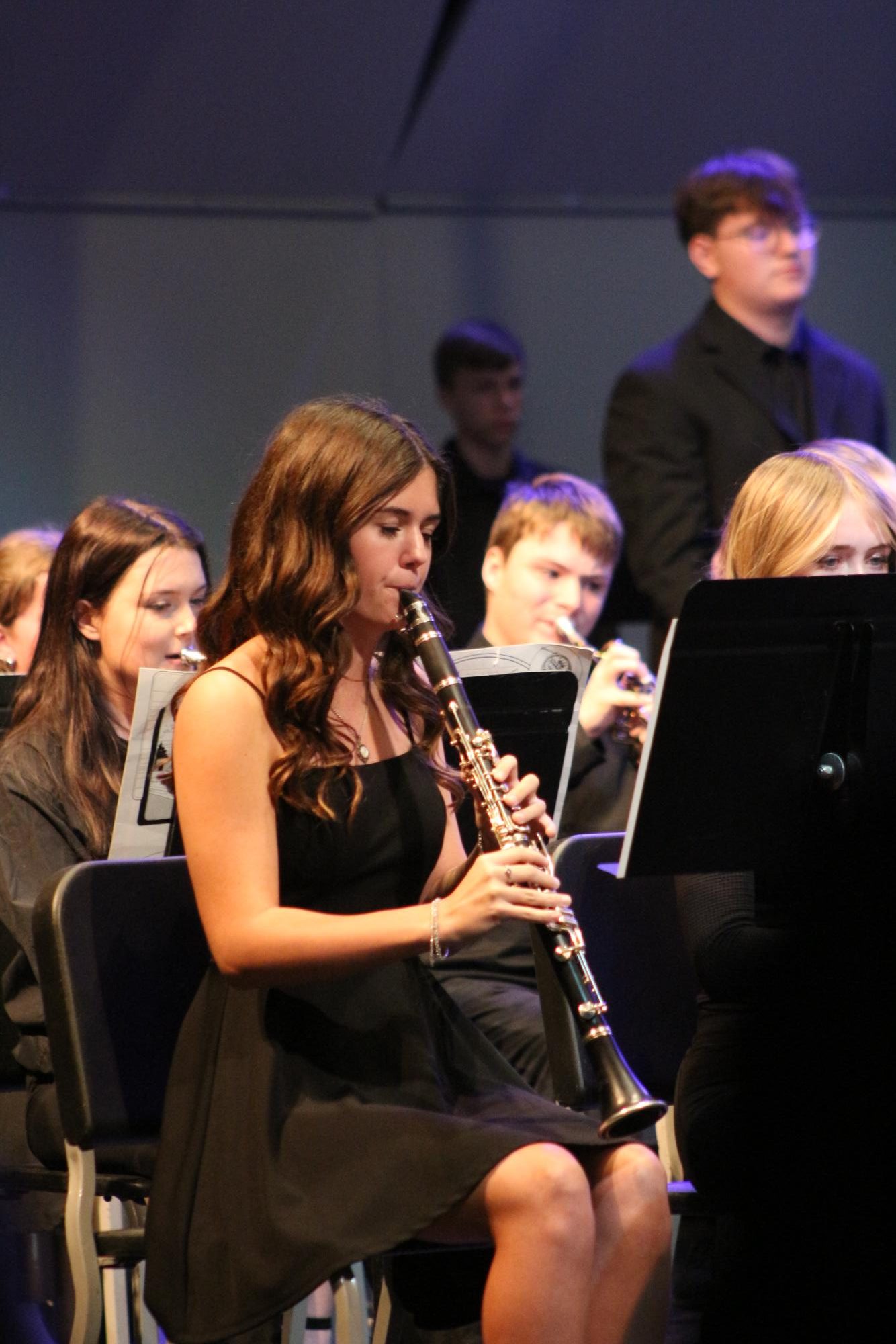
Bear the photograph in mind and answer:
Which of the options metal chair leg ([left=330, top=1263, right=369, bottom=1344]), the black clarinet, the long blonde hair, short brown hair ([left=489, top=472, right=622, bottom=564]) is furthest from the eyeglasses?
metal chair leg ([left=330, top=1263, right=369, bottom=1344])

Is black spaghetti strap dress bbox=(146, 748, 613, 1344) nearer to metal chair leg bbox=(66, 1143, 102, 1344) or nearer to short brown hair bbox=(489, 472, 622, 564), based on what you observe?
metal chair leg bbox=(66, 1143, 102, 1344)

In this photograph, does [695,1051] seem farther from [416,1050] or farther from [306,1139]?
[306,1139]

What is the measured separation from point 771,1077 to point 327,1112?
0.46 meters

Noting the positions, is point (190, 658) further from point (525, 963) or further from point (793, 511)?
point (793, 511)

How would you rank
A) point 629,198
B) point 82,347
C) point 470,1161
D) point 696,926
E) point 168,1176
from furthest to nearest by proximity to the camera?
point 629,198 < point 82,347 < point 696,926 < point 168,1176 < point 470,1161

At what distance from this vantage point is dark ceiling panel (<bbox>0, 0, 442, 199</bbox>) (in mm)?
4484

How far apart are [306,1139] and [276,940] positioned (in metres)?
0.20

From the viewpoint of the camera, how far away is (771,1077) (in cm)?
163

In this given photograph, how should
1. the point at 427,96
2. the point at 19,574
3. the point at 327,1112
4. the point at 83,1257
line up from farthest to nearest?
the point at 427,96 → the point at 19,574 → the point at 83,1257 → the point at 327,1112

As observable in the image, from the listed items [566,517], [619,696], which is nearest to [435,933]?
[619,696]

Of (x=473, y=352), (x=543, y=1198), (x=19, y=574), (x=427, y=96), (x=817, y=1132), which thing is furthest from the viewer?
(x=427, y=96)

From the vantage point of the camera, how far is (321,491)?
1.96m

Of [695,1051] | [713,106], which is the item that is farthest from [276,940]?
[713,106]

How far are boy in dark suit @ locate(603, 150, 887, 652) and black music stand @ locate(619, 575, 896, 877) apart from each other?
6.57 ft
